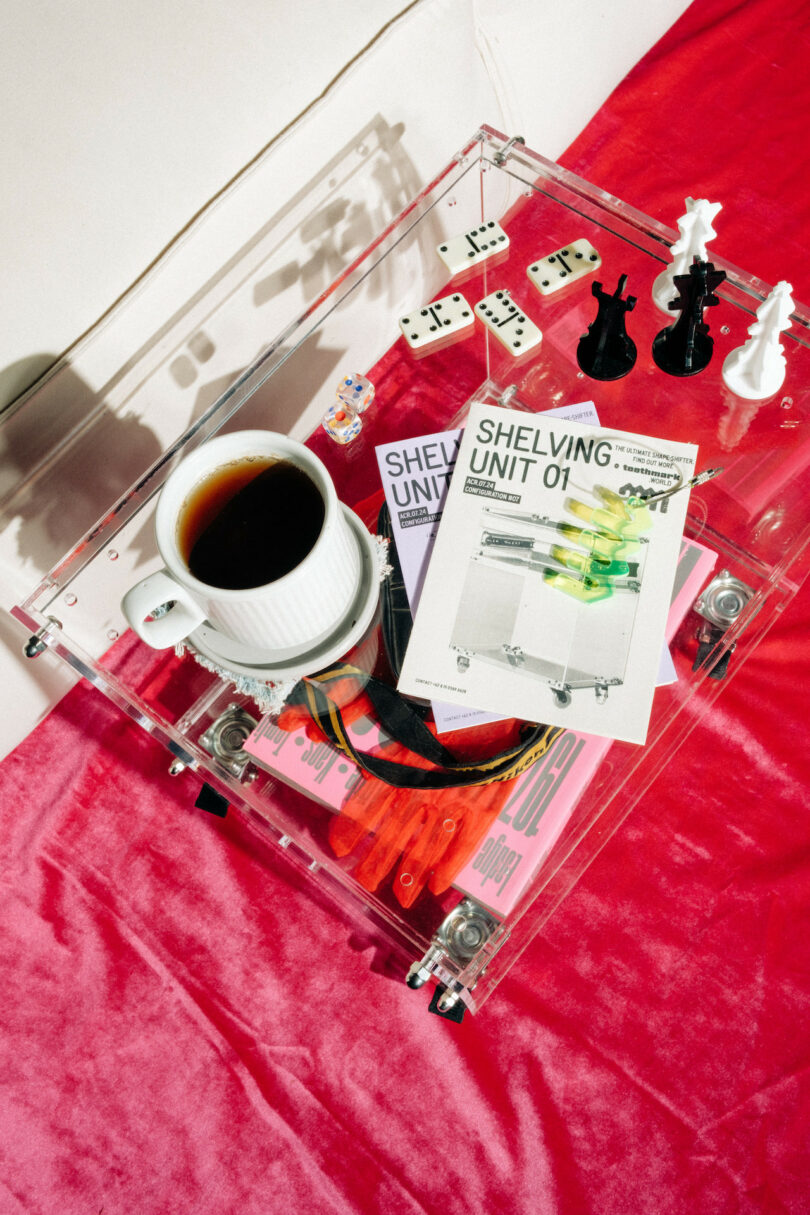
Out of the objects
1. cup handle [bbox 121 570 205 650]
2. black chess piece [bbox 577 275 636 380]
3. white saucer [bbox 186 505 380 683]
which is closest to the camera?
cup handle [bbox 121 570 205 650]

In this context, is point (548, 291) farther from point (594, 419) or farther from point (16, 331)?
point (16, 331)

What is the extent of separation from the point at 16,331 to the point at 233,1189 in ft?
2.49

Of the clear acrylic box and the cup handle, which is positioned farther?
the clear acrylic box

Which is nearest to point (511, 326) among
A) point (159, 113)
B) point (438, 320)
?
point (438, 320)

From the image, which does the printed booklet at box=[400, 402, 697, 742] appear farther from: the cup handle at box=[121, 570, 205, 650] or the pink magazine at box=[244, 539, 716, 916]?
the cup handle at box=[121, 570, 205, 650]

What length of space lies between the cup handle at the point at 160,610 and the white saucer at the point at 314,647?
0.07 meters

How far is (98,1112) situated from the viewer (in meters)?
0.75

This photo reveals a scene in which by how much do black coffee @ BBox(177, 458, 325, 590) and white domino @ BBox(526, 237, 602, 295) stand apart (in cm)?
36

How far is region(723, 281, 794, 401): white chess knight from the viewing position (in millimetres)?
656

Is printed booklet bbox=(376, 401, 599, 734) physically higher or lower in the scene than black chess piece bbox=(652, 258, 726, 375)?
lower

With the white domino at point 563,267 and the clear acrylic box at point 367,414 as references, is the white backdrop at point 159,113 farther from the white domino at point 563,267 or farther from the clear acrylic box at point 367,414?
the white domino at point 563,267

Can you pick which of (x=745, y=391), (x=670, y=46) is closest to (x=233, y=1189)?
(x=745, y=391)

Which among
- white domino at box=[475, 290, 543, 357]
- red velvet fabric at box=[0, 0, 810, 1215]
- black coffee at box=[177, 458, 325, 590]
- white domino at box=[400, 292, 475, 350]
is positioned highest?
white domino at box=[475, 290, 543, 357]

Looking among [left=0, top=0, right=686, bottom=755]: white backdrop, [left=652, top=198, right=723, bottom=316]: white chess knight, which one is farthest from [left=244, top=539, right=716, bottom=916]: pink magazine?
[left=652, top=198, right=723, bottom=316]: white chess knight
